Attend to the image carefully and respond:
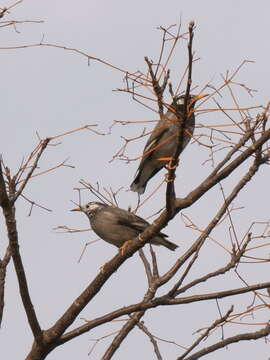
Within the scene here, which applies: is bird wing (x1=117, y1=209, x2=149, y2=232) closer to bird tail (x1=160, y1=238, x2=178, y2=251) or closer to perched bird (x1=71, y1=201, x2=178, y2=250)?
perched bird (x1=71, y1=201, x2=178, y2=250)

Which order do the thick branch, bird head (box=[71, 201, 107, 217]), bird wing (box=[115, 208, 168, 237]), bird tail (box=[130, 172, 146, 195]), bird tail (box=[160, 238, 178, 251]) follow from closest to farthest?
the thick branch → bird tail (box=[160, 238, 178, 251]) → bird wing (box=[115, 208, 168, 237]) → bird tail (box=[130, 172, 146, 195]) → bird head (box=[71, 201, 107, 217])

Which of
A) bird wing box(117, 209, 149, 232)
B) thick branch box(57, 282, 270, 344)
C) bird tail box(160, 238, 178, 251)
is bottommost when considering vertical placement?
thick branch box(57, 282, 270, 344)

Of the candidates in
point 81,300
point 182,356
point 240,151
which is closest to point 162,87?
point 240,151

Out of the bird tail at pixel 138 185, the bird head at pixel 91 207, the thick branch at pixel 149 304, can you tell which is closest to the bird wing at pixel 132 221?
the bird tail at pixel 138 185

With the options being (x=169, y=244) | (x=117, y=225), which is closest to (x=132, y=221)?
(x=117, y=225)

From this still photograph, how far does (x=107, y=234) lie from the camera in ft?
25.7

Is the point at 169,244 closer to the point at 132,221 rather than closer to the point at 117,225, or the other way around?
the point at 132,221

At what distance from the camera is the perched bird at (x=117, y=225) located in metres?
7.36

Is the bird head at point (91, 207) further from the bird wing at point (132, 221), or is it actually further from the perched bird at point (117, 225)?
the bird wing at point (132, 221)

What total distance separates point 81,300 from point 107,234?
3042 mm

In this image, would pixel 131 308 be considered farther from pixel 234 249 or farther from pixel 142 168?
pixel 142 168

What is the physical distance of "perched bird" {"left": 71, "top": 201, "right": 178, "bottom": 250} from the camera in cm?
736

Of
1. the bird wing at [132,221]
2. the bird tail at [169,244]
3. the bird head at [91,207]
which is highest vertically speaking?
the bird head at [91,207]

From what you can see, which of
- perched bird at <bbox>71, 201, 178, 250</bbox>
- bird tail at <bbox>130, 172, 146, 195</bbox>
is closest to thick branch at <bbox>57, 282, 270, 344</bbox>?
perched bird at <bbox>71, 201, 178, 250</bbox>
